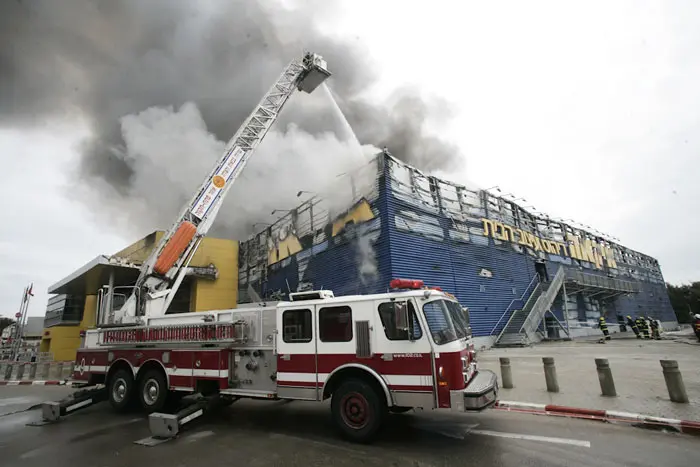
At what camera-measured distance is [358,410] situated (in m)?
5.28

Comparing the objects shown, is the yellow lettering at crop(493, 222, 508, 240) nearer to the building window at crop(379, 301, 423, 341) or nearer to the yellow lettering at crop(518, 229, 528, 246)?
the yellow lettering at crop(518, 229, 528, 246)

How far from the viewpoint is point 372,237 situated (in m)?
16.8

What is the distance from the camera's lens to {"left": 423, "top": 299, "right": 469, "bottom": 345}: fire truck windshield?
17.1 ft

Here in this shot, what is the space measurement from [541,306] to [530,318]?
59.0 inches

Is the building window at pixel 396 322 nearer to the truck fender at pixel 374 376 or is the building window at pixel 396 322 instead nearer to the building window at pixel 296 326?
the truck fender at pixel 374 376

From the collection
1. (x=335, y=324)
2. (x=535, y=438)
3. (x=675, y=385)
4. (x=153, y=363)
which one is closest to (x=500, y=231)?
(x=675, y=385)

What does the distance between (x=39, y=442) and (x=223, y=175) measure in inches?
385

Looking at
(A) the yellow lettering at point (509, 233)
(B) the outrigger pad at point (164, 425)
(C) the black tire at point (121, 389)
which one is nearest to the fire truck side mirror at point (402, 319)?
(B) the outrigger pad at point (164, 425)

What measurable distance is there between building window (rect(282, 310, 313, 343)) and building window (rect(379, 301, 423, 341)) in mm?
1306

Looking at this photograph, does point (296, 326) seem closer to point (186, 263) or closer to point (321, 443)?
point (321, 443)

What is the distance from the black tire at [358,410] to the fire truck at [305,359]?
0.05 ft

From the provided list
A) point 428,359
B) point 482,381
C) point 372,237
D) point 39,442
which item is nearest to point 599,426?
point 482,381

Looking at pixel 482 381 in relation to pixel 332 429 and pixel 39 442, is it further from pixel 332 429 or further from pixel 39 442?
pixel 39 442

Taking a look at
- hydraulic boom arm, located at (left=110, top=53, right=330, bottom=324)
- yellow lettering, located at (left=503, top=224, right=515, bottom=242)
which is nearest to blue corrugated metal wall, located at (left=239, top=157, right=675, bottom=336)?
yellow lettering, located at (left=503, top=224, right=515, bottom=242)
